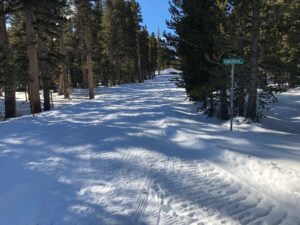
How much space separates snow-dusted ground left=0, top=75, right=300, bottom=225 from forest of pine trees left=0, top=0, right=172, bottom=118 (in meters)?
7.73

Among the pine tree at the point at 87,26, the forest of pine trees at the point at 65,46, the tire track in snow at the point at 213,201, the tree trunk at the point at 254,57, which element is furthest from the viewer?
the pine tree at the point at 87,26

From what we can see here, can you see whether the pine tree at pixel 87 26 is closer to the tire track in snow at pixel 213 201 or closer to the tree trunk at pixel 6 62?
the tree trunk at pixel 6 62

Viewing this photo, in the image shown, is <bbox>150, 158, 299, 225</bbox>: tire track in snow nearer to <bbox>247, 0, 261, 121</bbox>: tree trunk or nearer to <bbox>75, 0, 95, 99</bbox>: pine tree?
<bbox>247, 0, 261, 121</bbox>: tree trunk

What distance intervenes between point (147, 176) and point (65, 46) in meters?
35.3

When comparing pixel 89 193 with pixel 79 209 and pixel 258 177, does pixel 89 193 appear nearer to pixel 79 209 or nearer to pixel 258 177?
pixel 79 209

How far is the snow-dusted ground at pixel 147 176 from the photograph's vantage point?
19.1ft

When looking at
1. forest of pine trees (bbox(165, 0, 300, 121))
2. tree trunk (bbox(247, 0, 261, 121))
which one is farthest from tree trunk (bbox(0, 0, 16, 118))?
tree trunk (bbox(247, 0, 261, 121))

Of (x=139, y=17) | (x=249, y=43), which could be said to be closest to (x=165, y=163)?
(x=249, y=43)

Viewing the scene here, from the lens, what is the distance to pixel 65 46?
1603 inches

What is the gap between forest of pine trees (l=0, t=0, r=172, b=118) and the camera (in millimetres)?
19328

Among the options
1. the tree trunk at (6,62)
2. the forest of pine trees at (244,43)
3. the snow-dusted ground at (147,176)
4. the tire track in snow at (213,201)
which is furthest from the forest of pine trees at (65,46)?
the tire track in snow at (213,201)

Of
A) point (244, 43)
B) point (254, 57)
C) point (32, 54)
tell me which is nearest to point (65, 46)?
point (32, 54)

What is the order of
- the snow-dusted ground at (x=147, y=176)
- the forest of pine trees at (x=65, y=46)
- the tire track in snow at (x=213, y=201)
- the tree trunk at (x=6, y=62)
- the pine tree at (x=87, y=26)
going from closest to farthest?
the tire track in snow at (x=213, y=201), the snow-dusted ground at (x=147, y=176), the tree trunk at (x=6, y=62), the forest of pine trees at (x=65, y=46), the pine tree at (x=87, y=26)

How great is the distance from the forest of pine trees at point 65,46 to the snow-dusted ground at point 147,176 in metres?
7.73
